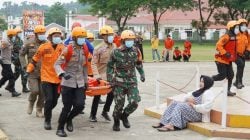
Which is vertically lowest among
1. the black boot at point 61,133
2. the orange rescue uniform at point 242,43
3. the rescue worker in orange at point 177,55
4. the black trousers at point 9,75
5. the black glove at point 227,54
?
the rescue worker in orange at point 177,55

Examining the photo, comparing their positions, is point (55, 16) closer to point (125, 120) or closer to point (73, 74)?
point (125, 120)

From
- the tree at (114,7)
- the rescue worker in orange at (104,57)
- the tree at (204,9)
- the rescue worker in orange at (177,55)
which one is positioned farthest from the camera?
the tree at (204,9)

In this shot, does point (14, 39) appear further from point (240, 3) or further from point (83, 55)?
point (240, 3)

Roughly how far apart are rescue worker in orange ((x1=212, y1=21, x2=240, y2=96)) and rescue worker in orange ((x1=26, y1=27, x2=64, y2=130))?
3.44m

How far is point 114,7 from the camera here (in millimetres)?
70875

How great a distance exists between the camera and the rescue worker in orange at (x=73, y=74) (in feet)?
29.3

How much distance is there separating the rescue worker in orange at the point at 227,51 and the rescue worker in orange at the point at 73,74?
11.4 feet

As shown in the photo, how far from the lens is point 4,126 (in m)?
9.99

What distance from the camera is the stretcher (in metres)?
9.64

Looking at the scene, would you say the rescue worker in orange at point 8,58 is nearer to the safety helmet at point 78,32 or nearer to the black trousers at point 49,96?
the black trousers at point 49,96

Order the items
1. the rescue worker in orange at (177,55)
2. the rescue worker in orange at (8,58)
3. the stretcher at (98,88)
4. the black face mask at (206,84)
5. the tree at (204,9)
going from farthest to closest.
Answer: the tree at (204,9)
the rescue worker in orange at (177,55)
the rescue worker in orange at (8,58)
the stretcher at (98,88)
the black face mask at (206,84)

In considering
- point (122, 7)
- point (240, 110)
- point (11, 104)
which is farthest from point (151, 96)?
point (122, 7)

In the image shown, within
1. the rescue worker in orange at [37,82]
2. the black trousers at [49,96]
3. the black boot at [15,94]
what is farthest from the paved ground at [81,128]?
the black boot at [15,94]

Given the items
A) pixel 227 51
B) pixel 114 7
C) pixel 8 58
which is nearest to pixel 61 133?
pixel 227 51
